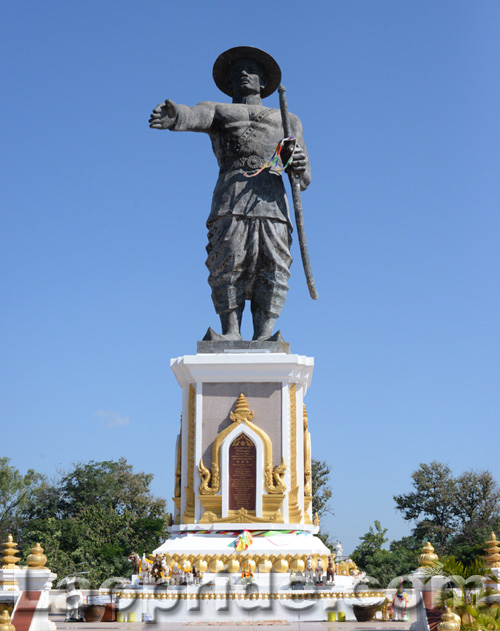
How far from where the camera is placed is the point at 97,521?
30641 mm

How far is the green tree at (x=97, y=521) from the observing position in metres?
26.4

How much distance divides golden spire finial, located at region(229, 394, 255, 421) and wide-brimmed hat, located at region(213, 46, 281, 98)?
592 centimetres

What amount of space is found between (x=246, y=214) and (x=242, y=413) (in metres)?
3.41

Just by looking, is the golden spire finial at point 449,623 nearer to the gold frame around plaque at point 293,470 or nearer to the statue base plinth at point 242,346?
the gold frame around plaque at point 293,470

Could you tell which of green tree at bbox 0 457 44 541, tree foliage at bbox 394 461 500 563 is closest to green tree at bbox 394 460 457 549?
tree foliage at bbox 394 461 500 563

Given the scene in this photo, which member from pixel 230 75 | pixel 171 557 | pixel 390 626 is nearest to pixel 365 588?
pixel 390 626

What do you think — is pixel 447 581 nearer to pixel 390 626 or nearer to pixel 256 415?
pixel 390 626

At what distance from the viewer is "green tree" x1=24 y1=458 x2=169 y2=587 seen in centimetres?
2638

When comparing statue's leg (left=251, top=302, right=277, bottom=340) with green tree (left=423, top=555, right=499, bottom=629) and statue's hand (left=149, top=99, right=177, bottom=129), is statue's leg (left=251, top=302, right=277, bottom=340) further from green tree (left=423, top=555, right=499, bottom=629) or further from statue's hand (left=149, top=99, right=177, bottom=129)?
green tree (left=423, top=555, right=499, bottom=629)

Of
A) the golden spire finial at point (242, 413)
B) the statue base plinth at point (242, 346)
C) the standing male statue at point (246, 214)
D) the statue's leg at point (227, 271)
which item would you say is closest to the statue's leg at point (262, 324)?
the standing male statue at point (246, 214)

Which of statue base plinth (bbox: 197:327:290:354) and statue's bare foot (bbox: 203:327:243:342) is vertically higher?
statue's bare foot (bbox: 203:327:243:342)

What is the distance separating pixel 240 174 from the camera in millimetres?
13344

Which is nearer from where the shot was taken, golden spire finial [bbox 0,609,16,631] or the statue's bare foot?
golden spire finial [bbox 0,609,16,631]

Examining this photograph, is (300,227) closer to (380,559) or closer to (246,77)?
(246,77)
